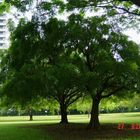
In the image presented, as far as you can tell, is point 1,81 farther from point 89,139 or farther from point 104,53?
point 89,139

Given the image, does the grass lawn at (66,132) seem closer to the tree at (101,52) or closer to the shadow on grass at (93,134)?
the shadow on grass at (93,134)

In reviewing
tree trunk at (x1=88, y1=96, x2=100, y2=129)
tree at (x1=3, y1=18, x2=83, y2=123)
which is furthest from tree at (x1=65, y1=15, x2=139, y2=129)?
tree trunk at (x1=88, y1=96, x2=100, y2=129)

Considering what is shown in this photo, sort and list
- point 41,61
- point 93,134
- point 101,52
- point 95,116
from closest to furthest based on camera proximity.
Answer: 1. point 93,134
2. point 41,61
3. point 101,52
4. point 95,116

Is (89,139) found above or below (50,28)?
below

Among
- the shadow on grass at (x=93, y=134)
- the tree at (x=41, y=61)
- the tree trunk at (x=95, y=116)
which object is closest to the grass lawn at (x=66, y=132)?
the shadow on grass at (x=93, y=134)

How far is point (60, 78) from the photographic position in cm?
2622

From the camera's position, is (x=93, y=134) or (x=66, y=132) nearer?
(x=93, y=134)

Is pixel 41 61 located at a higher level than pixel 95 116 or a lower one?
higher

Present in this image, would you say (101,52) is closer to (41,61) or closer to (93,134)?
(41,61)

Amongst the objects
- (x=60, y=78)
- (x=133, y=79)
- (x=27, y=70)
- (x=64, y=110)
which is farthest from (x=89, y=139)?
(x=64, y=110)

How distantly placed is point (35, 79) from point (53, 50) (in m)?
3.62

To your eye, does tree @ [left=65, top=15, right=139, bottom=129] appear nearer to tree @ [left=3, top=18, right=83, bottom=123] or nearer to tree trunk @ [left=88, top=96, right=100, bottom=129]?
tree @ [left=3, top=18, right=83, bottom=123]

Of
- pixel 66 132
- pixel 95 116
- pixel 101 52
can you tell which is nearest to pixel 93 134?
pixel 66 132

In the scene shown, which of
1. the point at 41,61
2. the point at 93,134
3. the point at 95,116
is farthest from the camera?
the point at 95,116
